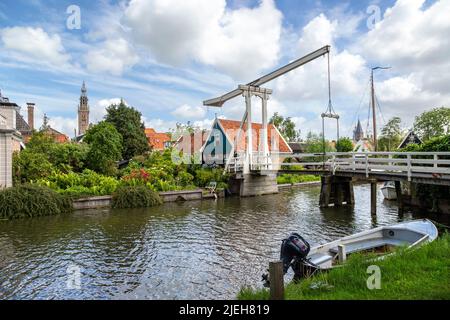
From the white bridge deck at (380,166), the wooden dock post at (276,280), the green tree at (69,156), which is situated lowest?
the wooden dock post at (276,280)

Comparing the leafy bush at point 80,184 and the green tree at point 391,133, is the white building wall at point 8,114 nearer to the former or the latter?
the leafy bush at point 80,184

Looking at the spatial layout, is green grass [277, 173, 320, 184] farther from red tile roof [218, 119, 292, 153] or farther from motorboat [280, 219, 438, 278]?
motorboat [280, 219, 438, 278]

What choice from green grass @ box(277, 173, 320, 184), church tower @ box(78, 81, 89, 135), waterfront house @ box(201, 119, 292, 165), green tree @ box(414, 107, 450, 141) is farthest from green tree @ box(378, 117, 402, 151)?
church tower @ box(78, 81, 89, 135)

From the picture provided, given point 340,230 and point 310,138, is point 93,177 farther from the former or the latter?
point 310,138

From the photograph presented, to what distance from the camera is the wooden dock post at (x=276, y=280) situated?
4.24 m

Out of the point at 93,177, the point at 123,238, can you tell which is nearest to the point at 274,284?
the point at 123,238

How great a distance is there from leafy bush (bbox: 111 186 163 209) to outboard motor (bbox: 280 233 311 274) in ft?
41.9

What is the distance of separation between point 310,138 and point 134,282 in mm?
48885

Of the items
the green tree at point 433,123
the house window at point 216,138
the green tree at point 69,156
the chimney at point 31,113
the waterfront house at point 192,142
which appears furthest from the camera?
the green tree at point 433,123

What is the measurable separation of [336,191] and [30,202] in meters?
14.9

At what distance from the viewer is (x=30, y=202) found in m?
14.7

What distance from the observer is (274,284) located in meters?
4.30

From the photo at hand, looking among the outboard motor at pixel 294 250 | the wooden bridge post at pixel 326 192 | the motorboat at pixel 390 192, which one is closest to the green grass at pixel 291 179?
the motorboat at pixel 390 192

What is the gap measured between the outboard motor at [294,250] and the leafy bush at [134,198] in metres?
12.8
